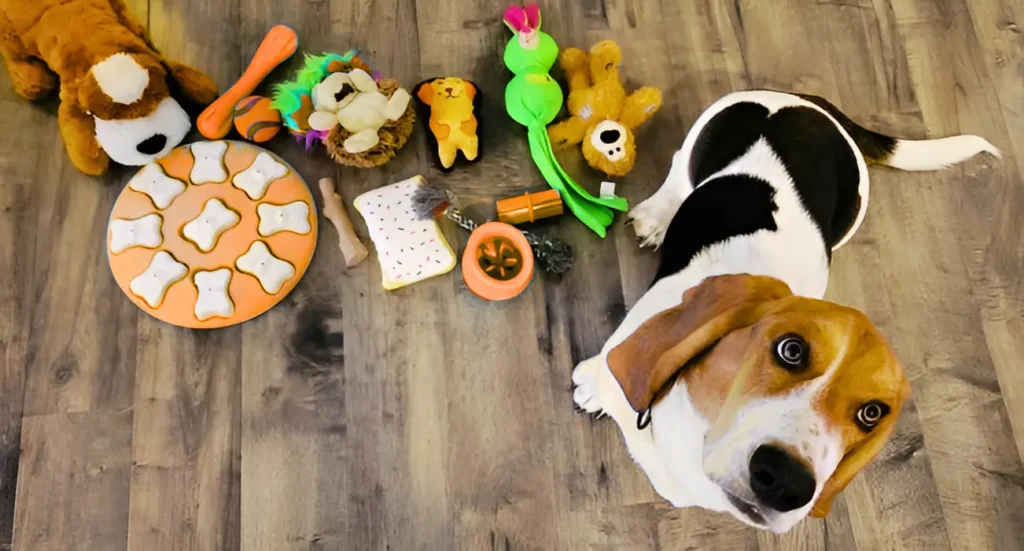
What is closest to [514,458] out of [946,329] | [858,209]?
[858,209]

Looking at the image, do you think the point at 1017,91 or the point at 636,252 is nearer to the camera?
the point at 636,252

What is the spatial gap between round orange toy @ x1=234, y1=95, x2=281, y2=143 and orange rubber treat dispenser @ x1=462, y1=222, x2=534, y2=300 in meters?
0.54

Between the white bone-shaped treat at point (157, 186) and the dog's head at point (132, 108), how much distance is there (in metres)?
0.03

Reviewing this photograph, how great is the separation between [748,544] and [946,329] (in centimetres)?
71

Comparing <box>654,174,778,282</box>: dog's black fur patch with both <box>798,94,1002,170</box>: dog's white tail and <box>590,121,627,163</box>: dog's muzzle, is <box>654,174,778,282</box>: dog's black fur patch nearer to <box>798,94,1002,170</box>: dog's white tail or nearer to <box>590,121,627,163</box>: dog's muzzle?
<box>590,121,627,163</box>: dog's muzzle

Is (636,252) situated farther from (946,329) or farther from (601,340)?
(946,329)

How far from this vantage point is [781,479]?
91 cm

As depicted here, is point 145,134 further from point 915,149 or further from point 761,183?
point 915,149

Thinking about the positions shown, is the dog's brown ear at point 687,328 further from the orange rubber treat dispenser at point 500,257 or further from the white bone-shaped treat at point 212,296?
the white bone-shaped treat at point 212,296

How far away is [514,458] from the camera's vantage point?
5.15 feet

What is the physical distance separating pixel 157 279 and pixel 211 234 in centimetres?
14

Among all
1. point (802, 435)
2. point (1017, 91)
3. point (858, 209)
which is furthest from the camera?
point (1017, 91)

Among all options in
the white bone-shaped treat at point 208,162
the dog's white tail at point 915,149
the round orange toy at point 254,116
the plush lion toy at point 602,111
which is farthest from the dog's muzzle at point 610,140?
the white bone-shaped treat at point 208,162

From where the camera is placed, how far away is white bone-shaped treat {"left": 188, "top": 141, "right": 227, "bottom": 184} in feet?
5.44
